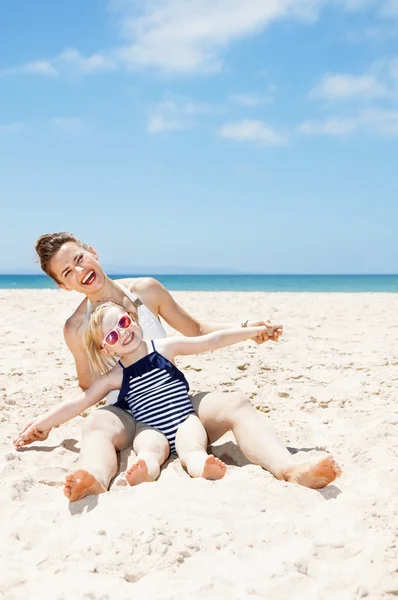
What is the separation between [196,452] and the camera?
2922 millimetres

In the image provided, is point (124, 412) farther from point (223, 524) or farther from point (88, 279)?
point (223, 524)

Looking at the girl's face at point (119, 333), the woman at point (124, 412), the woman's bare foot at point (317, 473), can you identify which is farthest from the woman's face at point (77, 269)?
the woman's bare foot at point (317, 473)

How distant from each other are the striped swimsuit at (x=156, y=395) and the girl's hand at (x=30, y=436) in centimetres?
Result: 47

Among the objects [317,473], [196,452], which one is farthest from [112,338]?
[317,473]

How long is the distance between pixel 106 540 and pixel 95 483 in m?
0.49

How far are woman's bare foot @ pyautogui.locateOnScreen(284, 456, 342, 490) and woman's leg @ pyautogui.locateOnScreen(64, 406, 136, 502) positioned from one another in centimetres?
90

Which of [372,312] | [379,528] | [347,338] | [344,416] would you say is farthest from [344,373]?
[372,312]

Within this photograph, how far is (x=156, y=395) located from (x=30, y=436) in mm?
784

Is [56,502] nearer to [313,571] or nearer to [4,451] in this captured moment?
[4,451]

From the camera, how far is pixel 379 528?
2.34 meters

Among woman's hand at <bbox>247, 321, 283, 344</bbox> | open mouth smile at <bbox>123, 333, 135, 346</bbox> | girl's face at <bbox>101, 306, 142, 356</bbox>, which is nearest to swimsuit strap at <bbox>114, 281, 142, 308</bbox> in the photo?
girl's face at <bbox>101, 306, 142, 356</bbox>

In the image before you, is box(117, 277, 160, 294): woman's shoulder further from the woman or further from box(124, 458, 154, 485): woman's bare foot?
box(124, 458, 154, 485): woman's bare foot

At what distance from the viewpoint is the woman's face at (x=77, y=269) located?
368 centimetres

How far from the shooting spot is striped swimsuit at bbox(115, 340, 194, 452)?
323 cm
